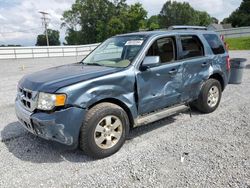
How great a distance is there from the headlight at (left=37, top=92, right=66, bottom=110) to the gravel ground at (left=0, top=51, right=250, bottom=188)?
33.9 inches

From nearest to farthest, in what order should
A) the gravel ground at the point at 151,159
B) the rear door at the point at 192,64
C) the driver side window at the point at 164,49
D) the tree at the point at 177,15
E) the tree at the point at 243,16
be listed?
the gravel ground at the point at 151,159 → the driver side window at the point at 164,49 → the rear door at the point at 192,64 → the tree at the point at 243,16 → the tree at the point at 177,15

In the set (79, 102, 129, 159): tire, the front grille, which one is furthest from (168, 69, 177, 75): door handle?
the front grille

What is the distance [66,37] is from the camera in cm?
7300

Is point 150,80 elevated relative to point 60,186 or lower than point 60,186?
elevated

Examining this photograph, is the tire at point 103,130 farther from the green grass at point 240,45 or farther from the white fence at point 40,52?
the green grass at point 240,45

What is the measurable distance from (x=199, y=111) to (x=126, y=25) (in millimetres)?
56621

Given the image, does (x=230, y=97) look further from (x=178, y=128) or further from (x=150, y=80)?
(x=150, y=80)

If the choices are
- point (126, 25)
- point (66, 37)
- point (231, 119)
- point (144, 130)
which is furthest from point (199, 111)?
point (66, 37)

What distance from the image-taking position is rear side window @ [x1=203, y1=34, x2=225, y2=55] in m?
5.36

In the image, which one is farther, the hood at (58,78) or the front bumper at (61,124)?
the hood at (58,78)

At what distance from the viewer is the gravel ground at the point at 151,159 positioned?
3053 millimetres

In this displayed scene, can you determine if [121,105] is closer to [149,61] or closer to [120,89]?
[120,89]

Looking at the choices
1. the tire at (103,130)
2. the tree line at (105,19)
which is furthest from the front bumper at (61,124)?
the tree line at (105,19)

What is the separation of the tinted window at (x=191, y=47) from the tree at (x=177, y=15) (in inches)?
3081
